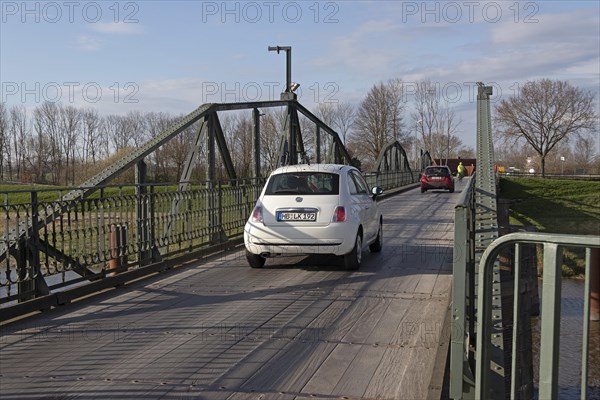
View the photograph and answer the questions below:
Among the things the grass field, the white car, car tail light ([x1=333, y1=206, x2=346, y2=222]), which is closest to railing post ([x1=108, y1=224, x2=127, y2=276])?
the white car

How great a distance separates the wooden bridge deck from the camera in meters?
4.37

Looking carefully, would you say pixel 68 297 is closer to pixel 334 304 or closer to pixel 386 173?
pixel 334 304

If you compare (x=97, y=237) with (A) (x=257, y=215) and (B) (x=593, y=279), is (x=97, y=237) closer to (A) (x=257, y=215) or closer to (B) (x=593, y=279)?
(A) (x=257, y=215)

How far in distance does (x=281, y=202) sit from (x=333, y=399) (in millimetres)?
5088

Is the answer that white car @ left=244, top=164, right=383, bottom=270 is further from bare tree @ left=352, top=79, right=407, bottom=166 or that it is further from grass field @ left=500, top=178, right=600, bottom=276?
bare tree @ left=352, top=79, right=407, bottom=166

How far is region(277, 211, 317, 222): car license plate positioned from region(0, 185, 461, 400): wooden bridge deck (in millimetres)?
802

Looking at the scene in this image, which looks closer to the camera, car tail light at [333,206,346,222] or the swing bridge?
the swing bridge

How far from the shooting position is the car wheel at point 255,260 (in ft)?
30.5

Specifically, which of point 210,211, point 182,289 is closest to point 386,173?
point 210,211

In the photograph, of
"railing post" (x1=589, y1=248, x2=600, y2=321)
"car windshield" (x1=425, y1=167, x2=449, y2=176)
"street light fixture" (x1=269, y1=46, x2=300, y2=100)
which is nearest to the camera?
"railing post" (x1=589, y1=248, x2=600, y2=321)

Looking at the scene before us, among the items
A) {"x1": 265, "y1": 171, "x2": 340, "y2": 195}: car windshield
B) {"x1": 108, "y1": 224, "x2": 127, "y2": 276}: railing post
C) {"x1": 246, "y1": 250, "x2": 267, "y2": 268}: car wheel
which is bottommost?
{"x1": 246, "y1": 250, "x2": 267, "y2": 268}: car wheel

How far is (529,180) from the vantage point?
4762cm

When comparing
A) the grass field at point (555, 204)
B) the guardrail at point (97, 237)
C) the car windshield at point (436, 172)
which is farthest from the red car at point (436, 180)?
the guardrail at point (97, 237)

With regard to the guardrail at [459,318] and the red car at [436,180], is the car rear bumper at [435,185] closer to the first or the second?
the red car at [436,180]
